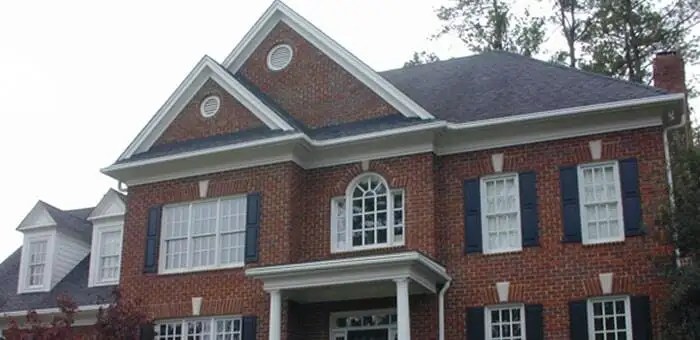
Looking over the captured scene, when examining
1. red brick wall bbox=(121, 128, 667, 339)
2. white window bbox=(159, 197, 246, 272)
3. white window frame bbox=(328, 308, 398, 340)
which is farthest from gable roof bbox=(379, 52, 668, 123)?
white window bbox=(159, 197, 246, 272)

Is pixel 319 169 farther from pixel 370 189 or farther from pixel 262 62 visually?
pixel 262 62

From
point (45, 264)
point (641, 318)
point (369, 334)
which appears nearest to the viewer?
point (641, 318)

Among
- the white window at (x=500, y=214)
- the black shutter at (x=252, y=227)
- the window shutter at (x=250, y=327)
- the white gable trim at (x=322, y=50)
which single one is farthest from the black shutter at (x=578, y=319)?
the black shutter at (x=252, y=227)

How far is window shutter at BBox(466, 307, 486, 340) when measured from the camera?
A: 655 inches

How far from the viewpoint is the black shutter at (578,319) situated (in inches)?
625

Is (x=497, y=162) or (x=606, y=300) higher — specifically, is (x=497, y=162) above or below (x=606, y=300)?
above

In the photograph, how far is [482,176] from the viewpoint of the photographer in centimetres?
1753

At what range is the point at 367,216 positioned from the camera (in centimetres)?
1823

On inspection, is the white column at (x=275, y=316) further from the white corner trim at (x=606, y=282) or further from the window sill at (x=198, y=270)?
the white corner trim at (x=606, y=282)

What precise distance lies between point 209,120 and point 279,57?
88.5 inches

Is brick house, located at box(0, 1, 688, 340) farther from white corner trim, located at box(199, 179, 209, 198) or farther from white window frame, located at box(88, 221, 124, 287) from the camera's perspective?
white window frame, located at box(88, 221, 124, 287)

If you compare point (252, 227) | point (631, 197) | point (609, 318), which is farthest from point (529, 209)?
point (252, 227)

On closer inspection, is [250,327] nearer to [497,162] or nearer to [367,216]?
[367,216]

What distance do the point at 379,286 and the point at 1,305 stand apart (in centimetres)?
1029
